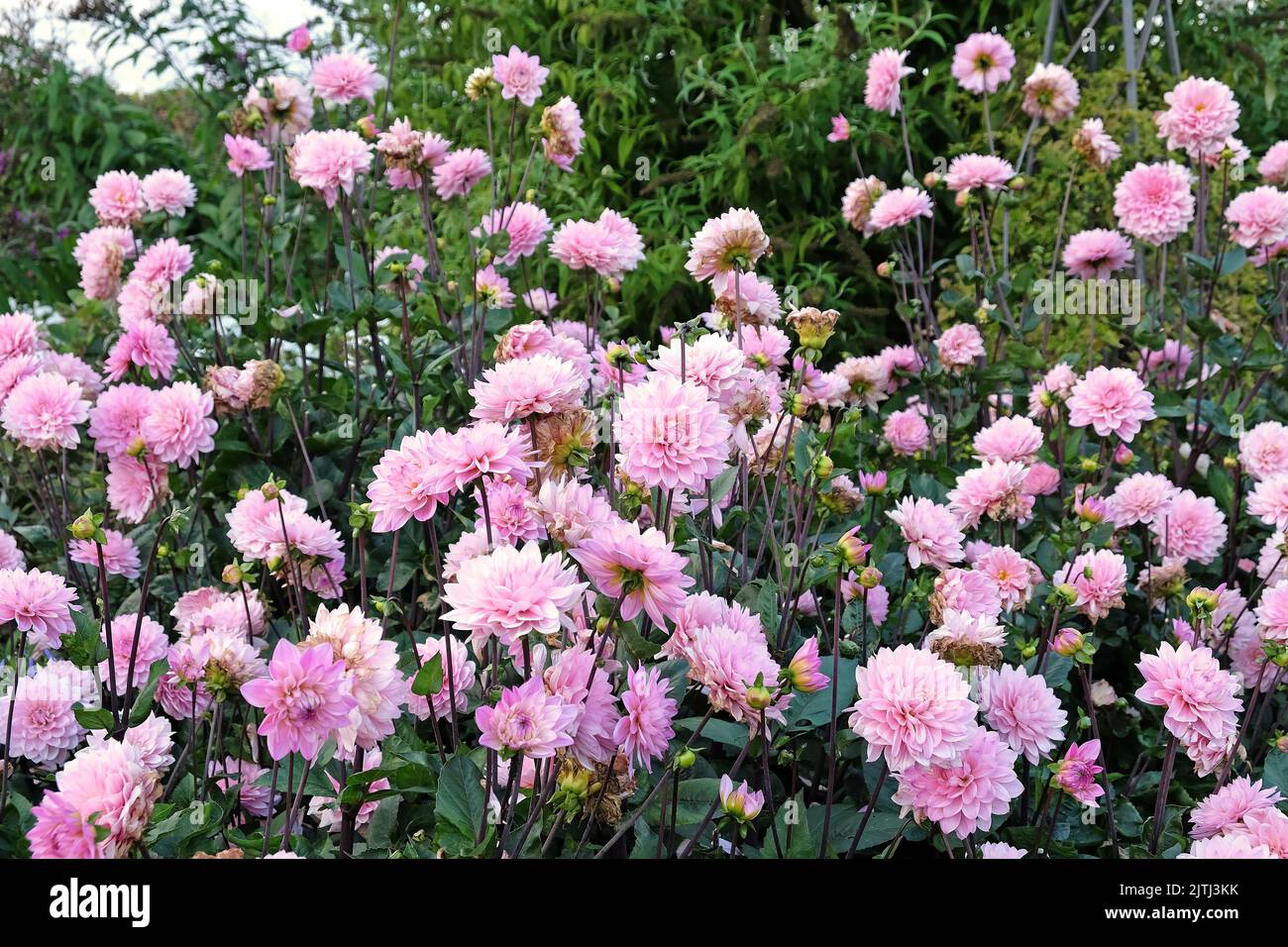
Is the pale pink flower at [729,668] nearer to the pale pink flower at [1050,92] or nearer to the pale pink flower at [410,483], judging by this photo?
the pale pink flower at [410,483]

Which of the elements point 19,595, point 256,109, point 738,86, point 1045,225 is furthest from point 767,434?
point 738,86

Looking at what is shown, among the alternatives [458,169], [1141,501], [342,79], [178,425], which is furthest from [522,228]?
[1141,501]

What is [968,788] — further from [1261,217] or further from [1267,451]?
[1261,217]

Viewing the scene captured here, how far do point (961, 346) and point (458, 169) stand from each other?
1.05 metres

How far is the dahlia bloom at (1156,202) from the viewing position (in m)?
2.23

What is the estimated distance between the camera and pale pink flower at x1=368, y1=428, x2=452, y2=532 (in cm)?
99

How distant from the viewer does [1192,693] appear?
46.2 inches

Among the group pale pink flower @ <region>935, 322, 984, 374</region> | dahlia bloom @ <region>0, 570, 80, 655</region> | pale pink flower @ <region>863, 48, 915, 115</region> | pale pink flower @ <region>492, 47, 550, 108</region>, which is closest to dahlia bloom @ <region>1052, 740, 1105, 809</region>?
pale pink flower @ <region>935, 322, 984, 374</region>

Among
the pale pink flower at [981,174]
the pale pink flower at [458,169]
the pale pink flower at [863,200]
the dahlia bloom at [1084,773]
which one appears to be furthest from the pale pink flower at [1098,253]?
the dahlia bloom at [1084,773]

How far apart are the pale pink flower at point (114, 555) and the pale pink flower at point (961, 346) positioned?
150cm

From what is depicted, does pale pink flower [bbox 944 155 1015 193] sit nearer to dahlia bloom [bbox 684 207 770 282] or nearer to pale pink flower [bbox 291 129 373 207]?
dahlia bloom [bbox 684 207 770 282]

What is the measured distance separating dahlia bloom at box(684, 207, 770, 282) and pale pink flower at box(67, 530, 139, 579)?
990mm
